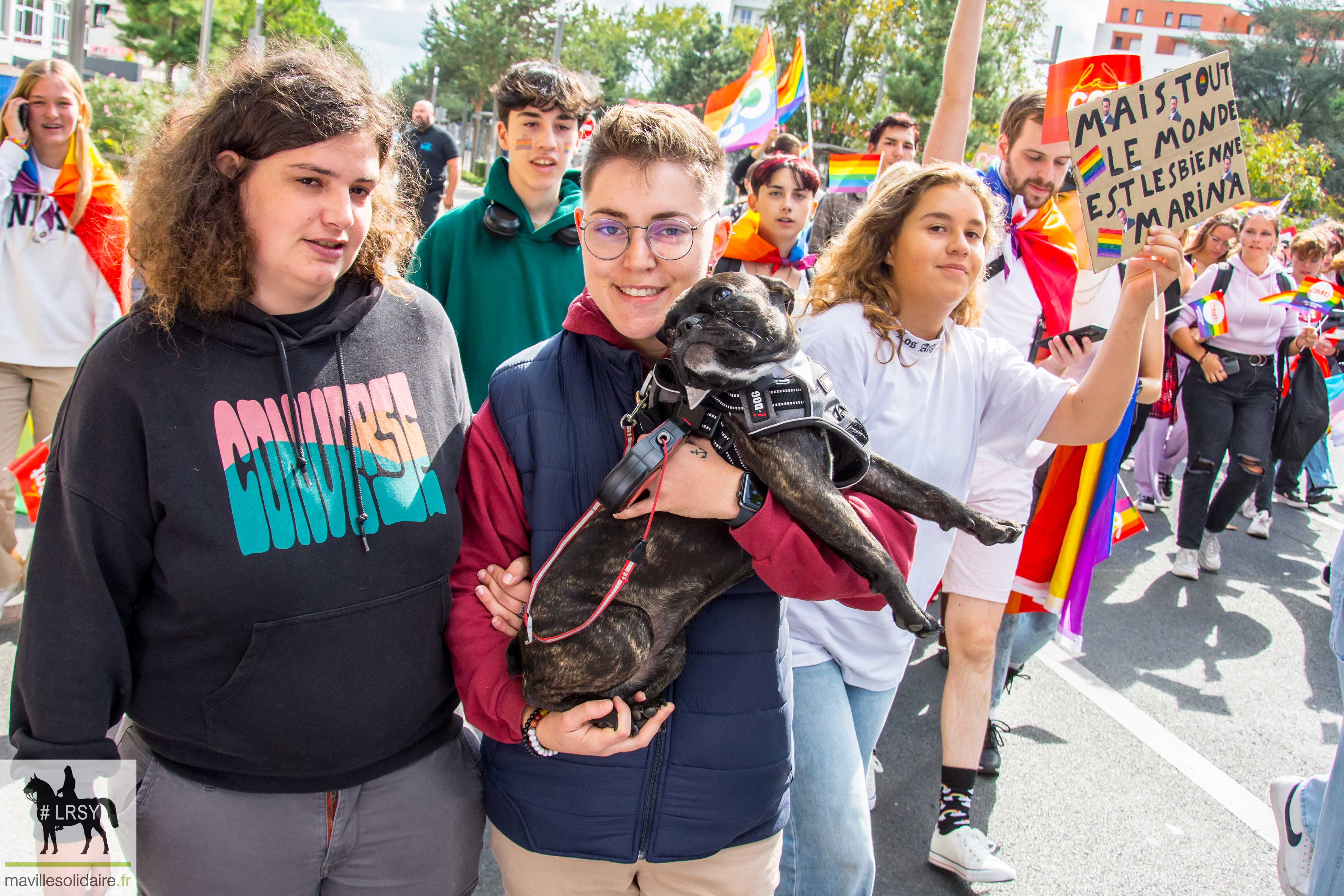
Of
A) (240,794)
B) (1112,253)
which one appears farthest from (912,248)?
(240,794)

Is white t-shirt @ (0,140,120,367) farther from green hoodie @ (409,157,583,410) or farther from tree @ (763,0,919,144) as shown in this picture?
tree @ (763,0,919,144)

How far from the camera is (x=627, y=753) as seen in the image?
5.62 feet

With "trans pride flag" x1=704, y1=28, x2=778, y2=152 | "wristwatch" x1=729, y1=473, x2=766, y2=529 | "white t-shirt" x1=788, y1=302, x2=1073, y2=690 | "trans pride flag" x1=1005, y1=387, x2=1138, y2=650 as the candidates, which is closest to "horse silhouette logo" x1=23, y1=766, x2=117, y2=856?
"wristwatch" x1=729, y1=473, x2=766, y2=529

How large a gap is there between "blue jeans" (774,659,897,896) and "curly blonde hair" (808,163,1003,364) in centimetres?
109

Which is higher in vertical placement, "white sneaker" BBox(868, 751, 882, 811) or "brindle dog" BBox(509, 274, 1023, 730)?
"brindle dog" BBox(509, 274, 1023, 730)

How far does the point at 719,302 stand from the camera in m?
1.72

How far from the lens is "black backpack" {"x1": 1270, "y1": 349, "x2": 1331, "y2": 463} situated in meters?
7.55

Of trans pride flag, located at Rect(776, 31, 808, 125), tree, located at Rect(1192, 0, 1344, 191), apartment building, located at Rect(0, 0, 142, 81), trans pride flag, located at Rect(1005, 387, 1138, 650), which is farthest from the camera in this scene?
tree, located at Rect(1192, 0, 1344, 191)

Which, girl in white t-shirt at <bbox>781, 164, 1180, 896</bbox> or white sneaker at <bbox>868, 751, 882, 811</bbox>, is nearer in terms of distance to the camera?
girl in white t-shirt at <bbox>781, 164, 1180, 896</bbox>

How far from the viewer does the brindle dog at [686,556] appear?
167cm

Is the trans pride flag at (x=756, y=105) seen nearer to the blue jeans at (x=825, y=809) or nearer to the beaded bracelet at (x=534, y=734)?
the blue jeans at (x=825, y=809)

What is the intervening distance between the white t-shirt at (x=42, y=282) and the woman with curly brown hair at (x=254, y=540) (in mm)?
2975

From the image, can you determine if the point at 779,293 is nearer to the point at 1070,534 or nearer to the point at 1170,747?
the point at 1070,534

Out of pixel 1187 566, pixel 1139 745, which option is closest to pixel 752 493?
pixel 1139 745
